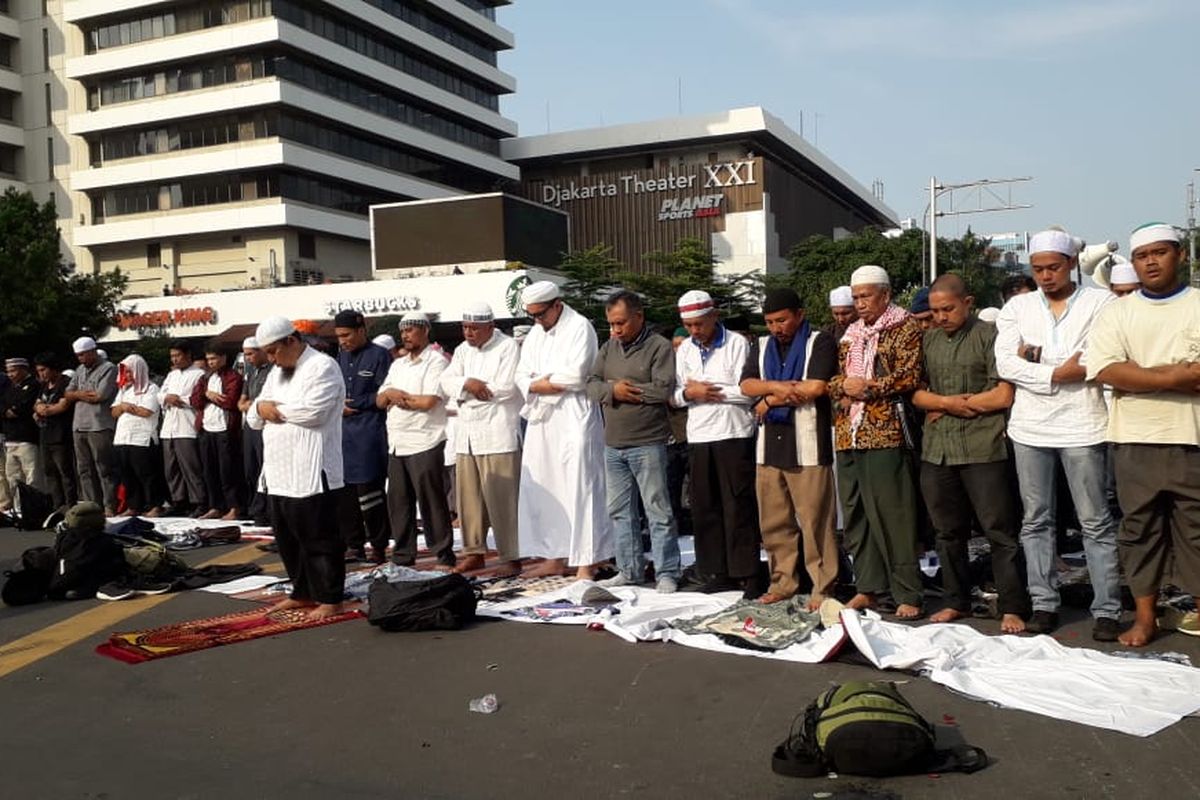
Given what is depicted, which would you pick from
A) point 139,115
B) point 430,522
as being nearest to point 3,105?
point 139,115

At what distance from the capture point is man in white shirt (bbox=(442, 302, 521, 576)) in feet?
26.0

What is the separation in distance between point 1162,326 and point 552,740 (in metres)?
3.51

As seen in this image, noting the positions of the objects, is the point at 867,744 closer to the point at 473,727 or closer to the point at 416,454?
the point at 473,727

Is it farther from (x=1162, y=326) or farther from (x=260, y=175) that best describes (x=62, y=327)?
(x=1162, y=326)

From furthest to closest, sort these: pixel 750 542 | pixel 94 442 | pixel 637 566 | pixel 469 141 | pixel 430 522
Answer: pixel 469 141, pixel 94 442, pixel 430 522, pixel 637 566, pixel 750 542

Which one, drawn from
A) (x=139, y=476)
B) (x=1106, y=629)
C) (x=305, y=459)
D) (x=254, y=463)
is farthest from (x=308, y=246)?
(x=1106, y=629)

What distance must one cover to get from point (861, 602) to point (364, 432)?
420 cm

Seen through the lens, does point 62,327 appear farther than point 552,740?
Yes

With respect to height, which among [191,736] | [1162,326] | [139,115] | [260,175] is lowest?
[191,736]

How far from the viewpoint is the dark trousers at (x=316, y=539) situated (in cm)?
662

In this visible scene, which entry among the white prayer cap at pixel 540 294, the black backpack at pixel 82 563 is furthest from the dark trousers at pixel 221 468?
the white prayer cap at pixel 540 294

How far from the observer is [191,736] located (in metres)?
4.52

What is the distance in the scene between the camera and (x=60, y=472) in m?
12.2

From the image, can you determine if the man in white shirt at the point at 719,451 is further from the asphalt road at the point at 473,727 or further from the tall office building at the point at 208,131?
the tall office building at the point at 208,131
